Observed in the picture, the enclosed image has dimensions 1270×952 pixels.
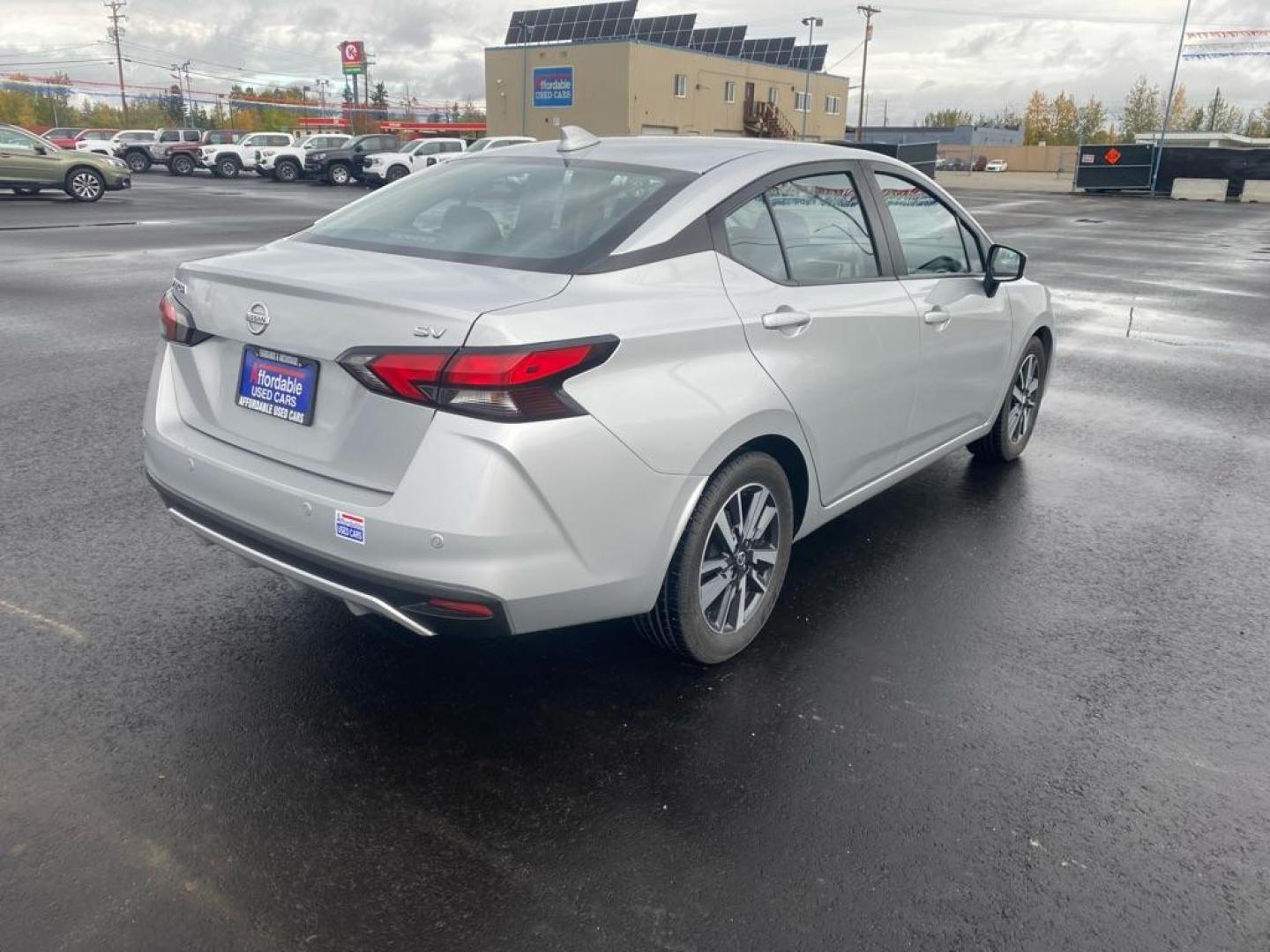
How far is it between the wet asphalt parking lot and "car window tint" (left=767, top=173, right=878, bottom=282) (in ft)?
4.21

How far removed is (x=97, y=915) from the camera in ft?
7.79

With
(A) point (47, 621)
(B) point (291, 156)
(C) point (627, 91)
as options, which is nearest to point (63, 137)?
(B) point (291, 156)

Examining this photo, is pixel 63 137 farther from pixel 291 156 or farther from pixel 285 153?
pixel 291 156

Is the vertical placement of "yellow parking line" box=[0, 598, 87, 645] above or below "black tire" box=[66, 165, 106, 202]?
below

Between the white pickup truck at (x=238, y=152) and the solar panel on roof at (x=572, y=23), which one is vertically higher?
the solar panel on roof at (x=572, y=23)

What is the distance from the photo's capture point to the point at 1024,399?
5906 millimetres

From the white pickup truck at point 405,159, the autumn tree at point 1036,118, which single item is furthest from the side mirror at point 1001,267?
Answer: the autumn tree at point 1036,118

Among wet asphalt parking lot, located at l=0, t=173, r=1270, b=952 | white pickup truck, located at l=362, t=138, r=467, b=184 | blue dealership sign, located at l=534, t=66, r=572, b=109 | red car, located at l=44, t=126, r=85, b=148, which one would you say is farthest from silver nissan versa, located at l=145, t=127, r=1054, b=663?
blue dealership sign, located at l=534, t=66, r=572, b=109

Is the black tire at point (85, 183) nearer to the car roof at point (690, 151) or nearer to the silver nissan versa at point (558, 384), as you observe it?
the silver nissan versa at point (558, 384)

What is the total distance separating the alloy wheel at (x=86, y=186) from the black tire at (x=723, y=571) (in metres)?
24.9

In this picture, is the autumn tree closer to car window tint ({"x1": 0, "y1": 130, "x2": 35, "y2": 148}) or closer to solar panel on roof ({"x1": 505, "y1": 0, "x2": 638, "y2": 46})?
solar panel on roof ({"x1": 505, "y1": 0, "x2": 638, "y2": 46})

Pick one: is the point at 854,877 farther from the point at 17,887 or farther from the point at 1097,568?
the point at 1097,568

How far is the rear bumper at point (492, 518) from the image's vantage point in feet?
8.87

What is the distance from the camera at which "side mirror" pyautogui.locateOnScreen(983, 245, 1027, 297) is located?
16.2 ft
